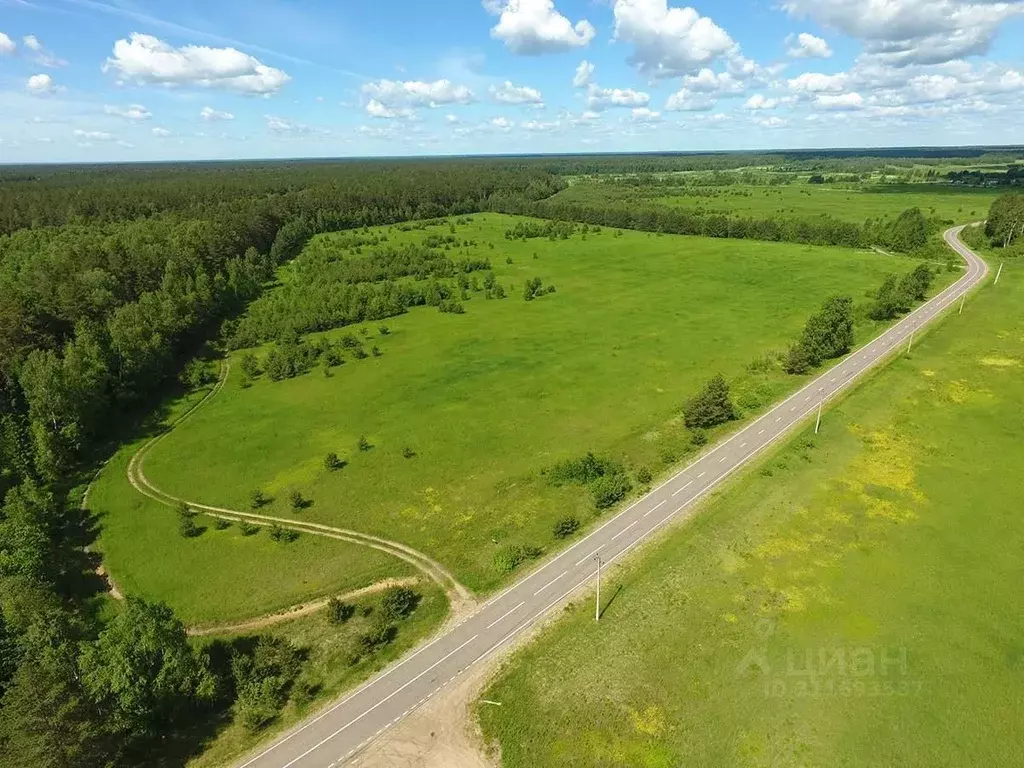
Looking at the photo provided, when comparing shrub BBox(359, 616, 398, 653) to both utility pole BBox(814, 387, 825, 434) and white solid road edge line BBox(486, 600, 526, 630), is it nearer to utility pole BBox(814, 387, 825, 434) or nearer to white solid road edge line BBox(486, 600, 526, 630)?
white solid road edge line BBox(486, 600, 526, 630)

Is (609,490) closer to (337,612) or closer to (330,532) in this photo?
(337,612)

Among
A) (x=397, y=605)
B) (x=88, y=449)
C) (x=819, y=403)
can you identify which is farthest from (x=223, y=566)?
(x=819, y=403)

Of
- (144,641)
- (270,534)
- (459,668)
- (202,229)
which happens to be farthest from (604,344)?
(202,229)

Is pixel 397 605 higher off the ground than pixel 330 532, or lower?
higher

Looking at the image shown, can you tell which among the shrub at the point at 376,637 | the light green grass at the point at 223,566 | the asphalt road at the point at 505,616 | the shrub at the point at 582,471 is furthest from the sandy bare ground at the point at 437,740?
the shrub at the point at 582,471

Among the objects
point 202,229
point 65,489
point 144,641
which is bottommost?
point 65,489

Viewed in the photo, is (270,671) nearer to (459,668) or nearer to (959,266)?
(459,668)

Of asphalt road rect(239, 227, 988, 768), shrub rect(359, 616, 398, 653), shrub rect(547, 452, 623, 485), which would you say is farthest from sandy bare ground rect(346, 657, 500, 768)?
shrub rect(547, 452, 623, 485)
